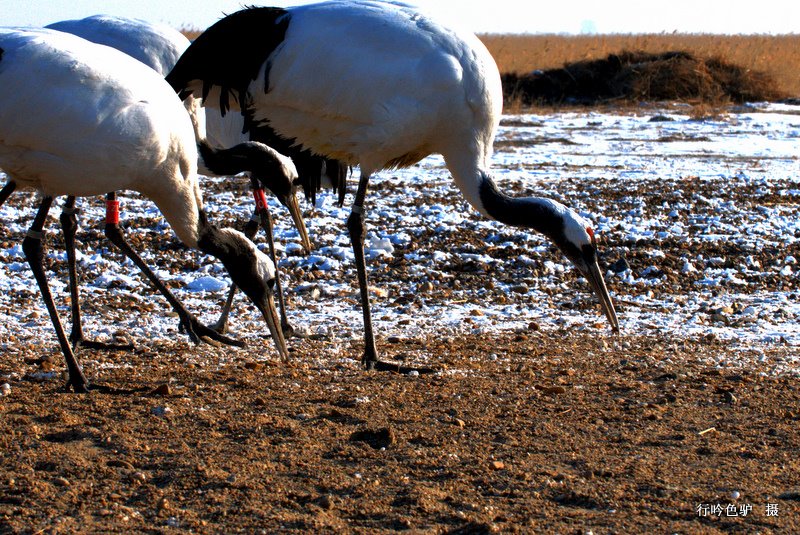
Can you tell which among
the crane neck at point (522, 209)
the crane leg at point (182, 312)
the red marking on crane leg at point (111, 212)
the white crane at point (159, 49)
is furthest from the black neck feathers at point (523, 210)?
the red marking on crane leg at point (111, 212)

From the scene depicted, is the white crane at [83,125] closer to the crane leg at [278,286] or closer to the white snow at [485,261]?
the crane leg at [278,286]

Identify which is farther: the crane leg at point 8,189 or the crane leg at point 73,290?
the crane leg at point 73,290

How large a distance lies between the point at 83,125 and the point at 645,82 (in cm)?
1890

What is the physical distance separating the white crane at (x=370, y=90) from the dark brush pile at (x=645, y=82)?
15.8m

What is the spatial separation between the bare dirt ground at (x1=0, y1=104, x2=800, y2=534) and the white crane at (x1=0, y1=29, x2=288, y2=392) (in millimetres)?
706

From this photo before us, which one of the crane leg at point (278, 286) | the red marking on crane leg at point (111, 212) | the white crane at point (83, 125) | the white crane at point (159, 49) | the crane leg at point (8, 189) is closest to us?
the white crane at point (83, 125)

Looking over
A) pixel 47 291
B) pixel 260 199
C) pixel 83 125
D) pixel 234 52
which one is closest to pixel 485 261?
pixel 260 199

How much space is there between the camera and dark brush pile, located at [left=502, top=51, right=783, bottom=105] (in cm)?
2225

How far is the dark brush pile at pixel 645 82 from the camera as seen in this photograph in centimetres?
2225

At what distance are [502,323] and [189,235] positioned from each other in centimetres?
208

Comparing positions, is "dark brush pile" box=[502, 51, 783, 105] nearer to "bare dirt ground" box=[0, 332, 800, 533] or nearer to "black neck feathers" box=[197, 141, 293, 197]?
"black neck feathers" box=[197, 141, 293, 197]

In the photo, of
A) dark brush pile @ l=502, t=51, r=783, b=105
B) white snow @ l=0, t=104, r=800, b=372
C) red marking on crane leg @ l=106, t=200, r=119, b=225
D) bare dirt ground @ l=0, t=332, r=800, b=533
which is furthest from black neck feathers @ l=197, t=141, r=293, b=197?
dark brush pile @ l=502, t=51, r=783, b=105

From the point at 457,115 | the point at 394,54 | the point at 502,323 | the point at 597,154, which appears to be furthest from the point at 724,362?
the point at 597,154

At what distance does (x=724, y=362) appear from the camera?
5.82m
